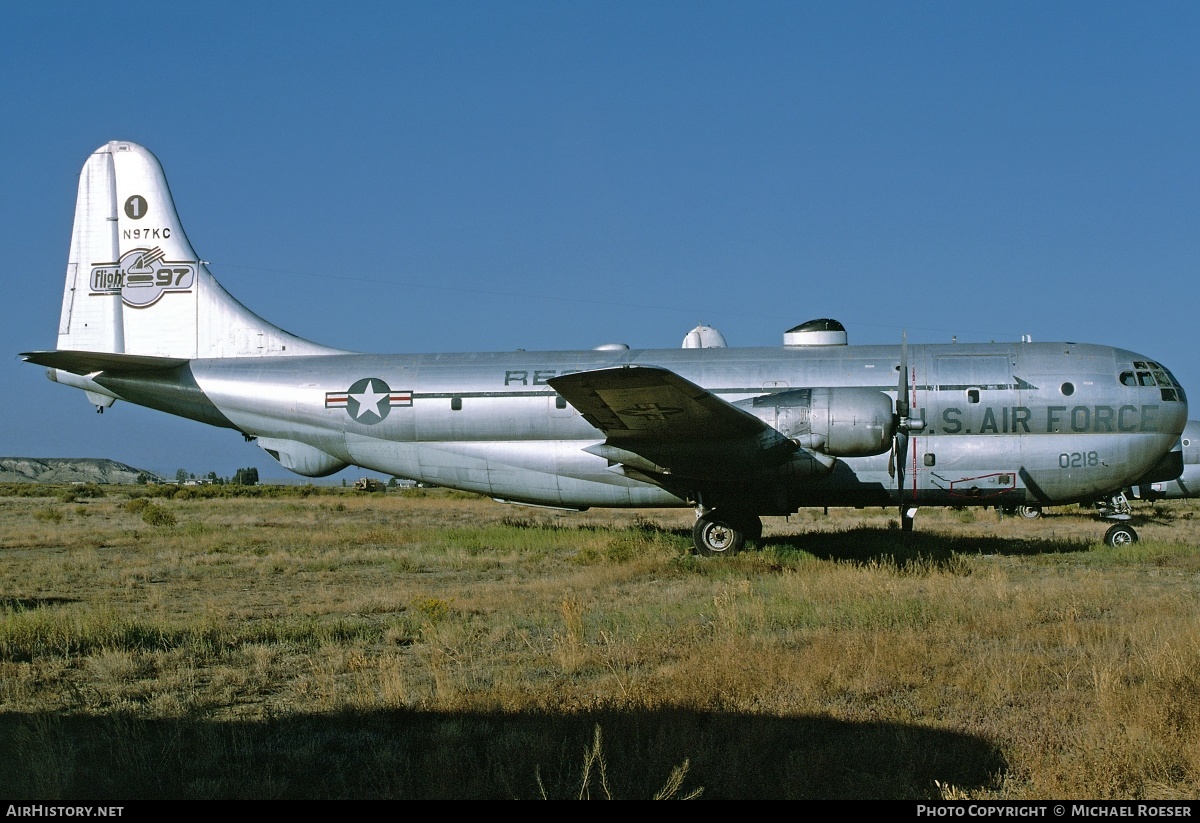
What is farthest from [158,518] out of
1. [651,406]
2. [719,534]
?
[651,406]

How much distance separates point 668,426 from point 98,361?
1112 centimetres

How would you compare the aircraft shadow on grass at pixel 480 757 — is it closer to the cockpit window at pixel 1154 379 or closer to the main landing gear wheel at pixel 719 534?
the main landing gear wheel at pixel 719 534

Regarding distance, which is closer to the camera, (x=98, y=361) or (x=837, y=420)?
(x=837, y=420)

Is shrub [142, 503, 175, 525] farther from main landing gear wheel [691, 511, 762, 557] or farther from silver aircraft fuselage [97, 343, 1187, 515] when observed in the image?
main landing gear wheel [691, 511, 762, 557]

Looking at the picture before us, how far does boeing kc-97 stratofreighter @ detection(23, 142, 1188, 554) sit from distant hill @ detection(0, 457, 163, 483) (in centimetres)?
12586

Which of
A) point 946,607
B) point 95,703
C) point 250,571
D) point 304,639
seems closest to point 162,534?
point 250,571

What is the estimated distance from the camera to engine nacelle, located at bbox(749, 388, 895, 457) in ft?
48.1

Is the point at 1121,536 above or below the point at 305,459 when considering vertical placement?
below

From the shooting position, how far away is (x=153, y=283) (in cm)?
1991

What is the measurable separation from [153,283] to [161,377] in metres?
2.24

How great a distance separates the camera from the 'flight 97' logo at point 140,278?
1983 cm

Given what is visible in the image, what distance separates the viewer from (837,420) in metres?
14.8

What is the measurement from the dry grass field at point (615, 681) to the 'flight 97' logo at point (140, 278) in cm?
668

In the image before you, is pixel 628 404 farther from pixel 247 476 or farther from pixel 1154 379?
pixel 247 476
